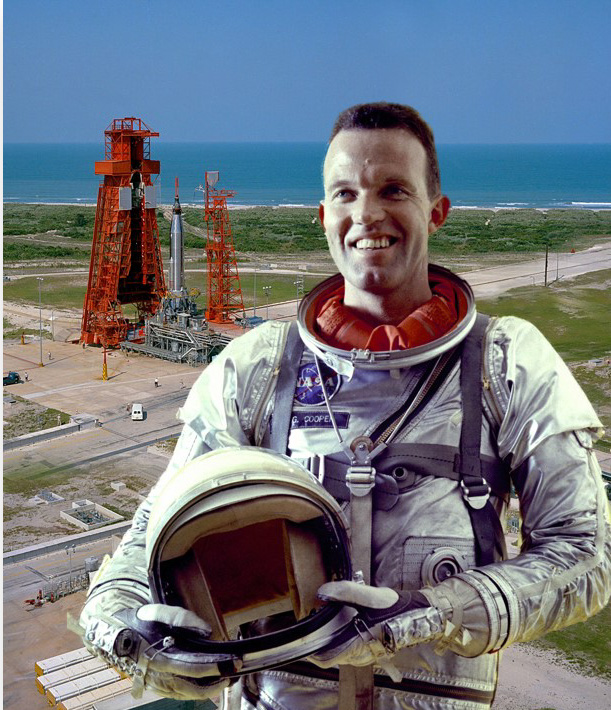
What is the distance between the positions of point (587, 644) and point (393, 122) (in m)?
21.9

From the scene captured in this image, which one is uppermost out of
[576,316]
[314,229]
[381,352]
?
[381,352]

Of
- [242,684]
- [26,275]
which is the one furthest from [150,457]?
[26,275]

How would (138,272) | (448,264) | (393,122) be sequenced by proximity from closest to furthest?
1. (393,122)
2. (138,272)
3. (448,264)

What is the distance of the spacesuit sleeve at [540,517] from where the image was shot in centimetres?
472

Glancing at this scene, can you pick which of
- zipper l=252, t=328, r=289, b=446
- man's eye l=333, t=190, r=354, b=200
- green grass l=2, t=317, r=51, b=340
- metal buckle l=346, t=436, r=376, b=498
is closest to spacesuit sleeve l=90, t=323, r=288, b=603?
zipper l=252, t=328, r=289, b=446

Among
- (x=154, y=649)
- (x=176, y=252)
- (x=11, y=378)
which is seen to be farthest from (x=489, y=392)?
(x=176, y=252)

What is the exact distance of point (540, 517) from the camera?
5109 millimetres

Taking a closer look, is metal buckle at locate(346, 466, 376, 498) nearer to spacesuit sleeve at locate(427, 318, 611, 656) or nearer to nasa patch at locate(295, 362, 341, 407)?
nasa patch at locate(295, 362, 341, 407)

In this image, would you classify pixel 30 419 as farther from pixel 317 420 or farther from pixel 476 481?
pixel 476 481

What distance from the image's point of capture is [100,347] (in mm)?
58125

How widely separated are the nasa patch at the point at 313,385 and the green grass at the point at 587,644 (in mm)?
20135

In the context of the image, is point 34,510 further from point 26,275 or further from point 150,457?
point 26,275

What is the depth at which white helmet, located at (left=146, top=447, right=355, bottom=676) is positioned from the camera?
14.3 feet

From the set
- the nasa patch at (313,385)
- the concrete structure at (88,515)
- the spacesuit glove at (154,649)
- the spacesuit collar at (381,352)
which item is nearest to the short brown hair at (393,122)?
the spacesuit collar at (381,352)
